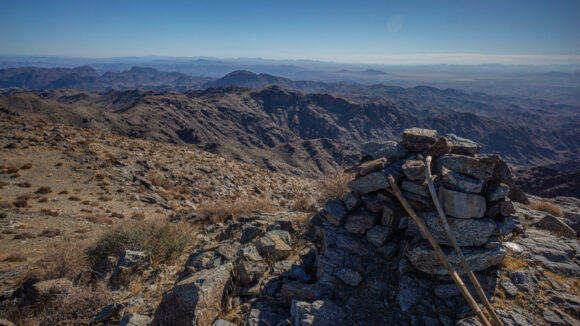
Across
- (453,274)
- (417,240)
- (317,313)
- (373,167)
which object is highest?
(373,167)

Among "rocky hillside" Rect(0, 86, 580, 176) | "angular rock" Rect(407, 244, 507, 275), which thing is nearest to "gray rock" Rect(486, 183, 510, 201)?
"angular rock" Rect(407, 244, 507, 275)

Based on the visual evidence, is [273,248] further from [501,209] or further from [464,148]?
[464,148]

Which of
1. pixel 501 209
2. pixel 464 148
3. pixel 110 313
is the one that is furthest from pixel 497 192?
pixel 110 313

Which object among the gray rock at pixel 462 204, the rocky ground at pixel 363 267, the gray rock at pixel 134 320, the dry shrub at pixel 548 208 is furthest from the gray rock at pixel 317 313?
the dry shrub at pixel 548 208

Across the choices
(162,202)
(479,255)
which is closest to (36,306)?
(479,255)

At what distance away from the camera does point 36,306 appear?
4.15 meters

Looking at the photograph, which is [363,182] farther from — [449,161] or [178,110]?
[178,110]

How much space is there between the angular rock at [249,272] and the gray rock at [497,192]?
4.35 meters

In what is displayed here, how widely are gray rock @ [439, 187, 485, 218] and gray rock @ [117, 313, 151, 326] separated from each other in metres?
5.18

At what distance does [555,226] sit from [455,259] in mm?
4182

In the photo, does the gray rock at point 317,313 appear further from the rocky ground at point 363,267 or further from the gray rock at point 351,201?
the gray rock at point 351,201

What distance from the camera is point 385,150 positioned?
5832 mm

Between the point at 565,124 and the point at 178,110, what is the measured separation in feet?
903

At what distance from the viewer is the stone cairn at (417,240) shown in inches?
154
